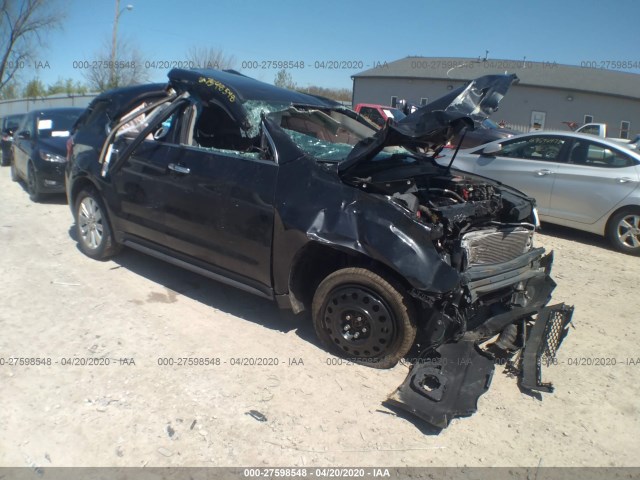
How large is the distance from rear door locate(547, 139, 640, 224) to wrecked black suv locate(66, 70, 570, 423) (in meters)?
3.13

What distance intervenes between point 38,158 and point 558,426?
8433mm

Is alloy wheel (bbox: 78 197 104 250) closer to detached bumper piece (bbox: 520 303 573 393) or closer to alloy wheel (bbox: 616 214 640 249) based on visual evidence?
detached bumper piece (bbox: 520 303 573 393)

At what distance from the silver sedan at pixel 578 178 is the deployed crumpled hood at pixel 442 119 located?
3949 mm

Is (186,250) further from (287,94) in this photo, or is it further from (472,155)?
(472,155)

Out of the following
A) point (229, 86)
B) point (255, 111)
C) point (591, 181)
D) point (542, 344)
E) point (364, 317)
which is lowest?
point (542, 344)

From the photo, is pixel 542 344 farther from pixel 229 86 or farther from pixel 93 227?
pixel 93 227

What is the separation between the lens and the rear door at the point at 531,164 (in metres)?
7.37

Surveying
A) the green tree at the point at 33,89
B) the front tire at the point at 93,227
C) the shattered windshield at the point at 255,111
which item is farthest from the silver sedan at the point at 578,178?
the green tree at the point at 33,89

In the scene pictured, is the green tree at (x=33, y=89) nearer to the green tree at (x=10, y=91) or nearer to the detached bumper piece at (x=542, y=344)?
the green tree at (x=10, y=91)

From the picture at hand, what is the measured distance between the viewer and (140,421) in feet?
9.91

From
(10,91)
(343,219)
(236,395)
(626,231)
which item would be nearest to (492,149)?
(626,231)

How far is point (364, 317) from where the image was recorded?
3521mm

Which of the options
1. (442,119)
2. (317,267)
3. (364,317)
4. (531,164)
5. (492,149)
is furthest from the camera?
(492,149)

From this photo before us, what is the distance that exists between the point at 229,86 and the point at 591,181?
528cm
